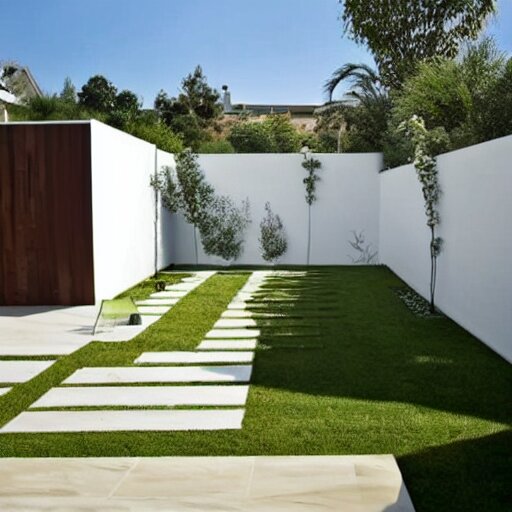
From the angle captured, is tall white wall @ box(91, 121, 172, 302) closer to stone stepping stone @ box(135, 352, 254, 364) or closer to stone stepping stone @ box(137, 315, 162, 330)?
stone stepping stone @ box(137, 315, 162, 330)

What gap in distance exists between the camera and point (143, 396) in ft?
15.1

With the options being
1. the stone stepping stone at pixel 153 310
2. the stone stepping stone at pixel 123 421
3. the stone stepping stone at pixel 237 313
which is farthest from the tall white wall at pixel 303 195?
the stone stepping stone at pixel 123 421

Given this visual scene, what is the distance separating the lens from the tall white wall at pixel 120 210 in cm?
877

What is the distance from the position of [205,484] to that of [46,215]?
6152 millimetres

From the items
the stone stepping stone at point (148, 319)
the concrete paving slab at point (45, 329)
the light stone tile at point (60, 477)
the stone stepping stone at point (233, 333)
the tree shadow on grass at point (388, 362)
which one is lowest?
the concrete paving slab at point (45, 329)

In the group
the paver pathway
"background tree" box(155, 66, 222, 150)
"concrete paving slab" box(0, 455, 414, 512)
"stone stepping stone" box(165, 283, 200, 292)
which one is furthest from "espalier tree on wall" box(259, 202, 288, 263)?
"background tree" box(155, 66, 222, 150)

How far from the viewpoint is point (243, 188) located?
14.0 meters

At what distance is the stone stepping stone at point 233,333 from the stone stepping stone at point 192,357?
0.74m

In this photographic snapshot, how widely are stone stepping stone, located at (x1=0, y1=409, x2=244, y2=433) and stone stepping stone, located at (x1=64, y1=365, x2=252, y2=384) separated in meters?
0.75

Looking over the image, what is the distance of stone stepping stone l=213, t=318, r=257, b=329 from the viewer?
717 cm

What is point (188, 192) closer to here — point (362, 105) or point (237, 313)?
point (237, 313)

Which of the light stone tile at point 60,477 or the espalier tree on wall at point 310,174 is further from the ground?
the espalier tree on wall at point 310,174

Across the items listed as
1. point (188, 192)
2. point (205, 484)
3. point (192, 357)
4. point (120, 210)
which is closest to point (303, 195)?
point (188, 192)

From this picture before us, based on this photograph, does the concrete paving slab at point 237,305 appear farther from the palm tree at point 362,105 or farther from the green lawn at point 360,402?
the palm tree at point 362,105
